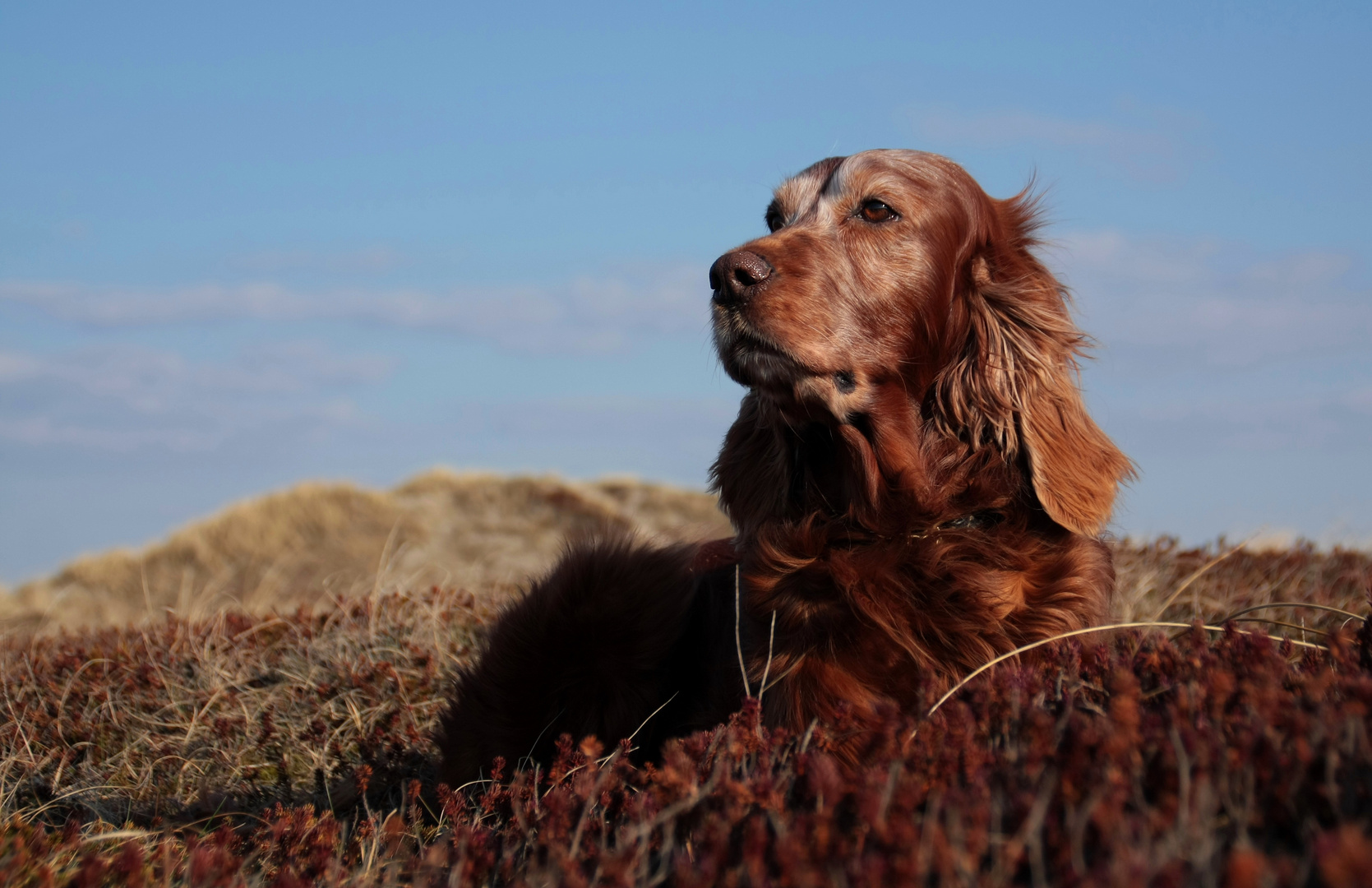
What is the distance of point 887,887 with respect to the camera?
1.34 meters

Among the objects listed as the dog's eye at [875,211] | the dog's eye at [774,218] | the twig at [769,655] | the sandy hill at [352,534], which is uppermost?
the dog's eye at [774,218]

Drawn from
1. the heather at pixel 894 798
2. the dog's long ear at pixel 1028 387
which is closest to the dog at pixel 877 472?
the dog's long ear at pixel 1028 387

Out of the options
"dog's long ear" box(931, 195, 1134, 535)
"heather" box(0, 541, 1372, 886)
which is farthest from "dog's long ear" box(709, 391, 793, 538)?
"heather" box(0, 541, 1372, 886)

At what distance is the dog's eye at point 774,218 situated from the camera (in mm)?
3547

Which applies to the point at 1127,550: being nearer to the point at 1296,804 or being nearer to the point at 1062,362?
the point at 1062,362

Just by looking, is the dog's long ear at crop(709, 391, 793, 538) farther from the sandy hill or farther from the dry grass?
the sandy hill

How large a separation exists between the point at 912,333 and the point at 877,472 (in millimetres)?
450

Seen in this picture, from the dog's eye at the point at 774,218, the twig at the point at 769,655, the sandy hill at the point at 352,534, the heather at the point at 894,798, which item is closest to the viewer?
the heather at the point at 894,798

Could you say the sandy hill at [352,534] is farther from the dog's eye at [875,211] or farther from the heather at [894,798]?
the dog's eye at [875,211]

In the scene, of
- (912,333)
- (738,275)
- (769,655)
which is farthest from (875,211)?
(769,655)

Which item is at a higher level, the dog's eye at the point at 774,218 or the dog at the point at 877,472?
the dog's eye at the point at 774,218

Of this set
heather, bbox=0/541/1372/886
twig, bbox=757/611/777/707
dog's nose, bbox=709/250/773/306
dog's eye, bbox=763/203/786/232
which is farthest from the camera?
dog's eye, bbox=763/203/786/232

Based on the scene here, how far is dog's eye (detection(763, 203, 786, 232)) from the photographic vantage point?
355 cm

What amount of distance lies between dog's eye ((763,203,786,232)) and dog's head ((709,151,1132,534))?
130 mm
